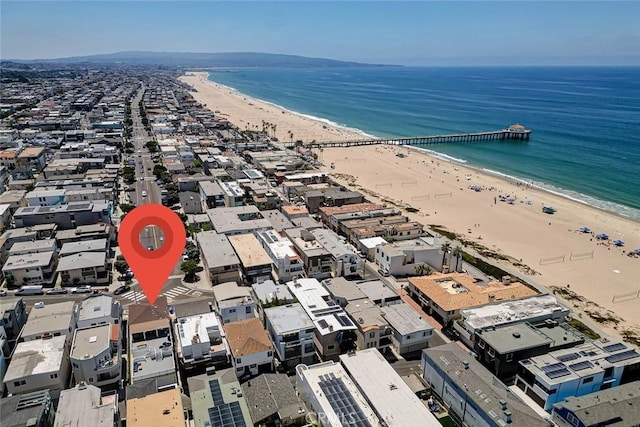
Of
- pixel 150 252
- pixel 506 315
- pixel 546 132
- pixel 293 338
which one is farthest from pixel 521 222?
pixel 546 132

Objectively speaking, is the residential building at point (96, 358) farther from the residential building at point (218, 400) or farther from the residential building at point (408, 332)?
the residential building at point (408, 332)

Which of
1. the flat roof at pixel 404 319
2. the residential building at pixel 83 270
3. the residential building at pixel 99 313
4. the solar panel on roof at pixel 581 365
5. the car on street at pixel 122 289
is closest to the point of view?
the solar panel on roof at pixel 581 365

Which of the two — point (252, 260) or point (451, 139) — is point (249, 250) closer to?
point (252, 260)

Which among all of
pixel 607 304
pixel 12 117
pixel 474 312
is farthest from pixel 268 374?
pixel 12 117

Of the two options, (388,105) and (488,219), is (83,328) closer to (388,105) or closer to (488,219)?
(488,219)

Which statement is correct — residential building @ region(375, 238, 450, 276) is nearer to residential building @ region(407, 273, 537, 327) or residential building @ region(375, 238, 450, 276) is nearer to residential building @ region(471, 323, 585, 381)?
residential building @ region(407, 273, 537, 327)

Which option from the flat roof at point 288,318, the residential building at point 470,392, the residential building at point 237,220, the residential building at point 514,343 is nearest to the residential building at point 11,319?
the flat roof at point 288,318

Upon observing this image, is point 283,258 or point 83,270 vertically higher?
point 283,258
